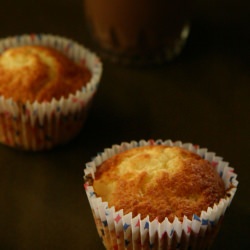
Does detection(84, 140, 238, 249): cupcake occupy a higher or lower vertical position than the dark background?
higher

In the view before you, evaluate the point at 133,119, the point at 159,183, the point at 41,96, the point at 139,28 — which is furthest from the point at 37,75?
the point at 159,183

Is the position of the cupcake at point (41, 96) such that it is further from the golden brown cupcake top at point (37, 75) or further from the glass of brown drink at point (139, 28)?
the glass of brown drink at point (139, 28)

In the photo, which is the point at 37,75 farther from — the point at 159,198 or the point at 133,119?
the point at 159,198

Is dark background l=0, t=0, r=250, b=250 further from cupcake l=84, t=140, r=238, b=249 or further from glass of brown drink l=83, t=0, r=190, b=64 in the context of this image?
cupcake l=84, t=140, r=238, b=249

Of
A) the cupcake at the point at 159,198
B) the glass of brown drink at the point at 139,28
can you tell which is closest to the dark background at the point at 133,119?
the glass of brown drink at the point at 139,28

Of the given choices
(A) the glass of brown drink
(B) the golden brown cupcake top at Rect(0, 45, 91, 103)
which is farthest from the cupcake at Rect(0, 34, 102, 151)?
(A) the glass of brown drink

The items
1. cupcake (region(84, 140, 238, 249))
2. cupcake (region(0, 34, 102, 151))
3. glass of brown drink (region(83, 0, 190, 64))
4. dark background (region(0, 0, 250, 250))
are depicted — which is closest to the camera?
cupcake (region(84, 140, 238, 249))

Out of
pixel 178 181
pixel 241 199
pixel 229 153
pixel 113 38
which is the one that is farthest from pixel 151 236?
pixel 113 38
